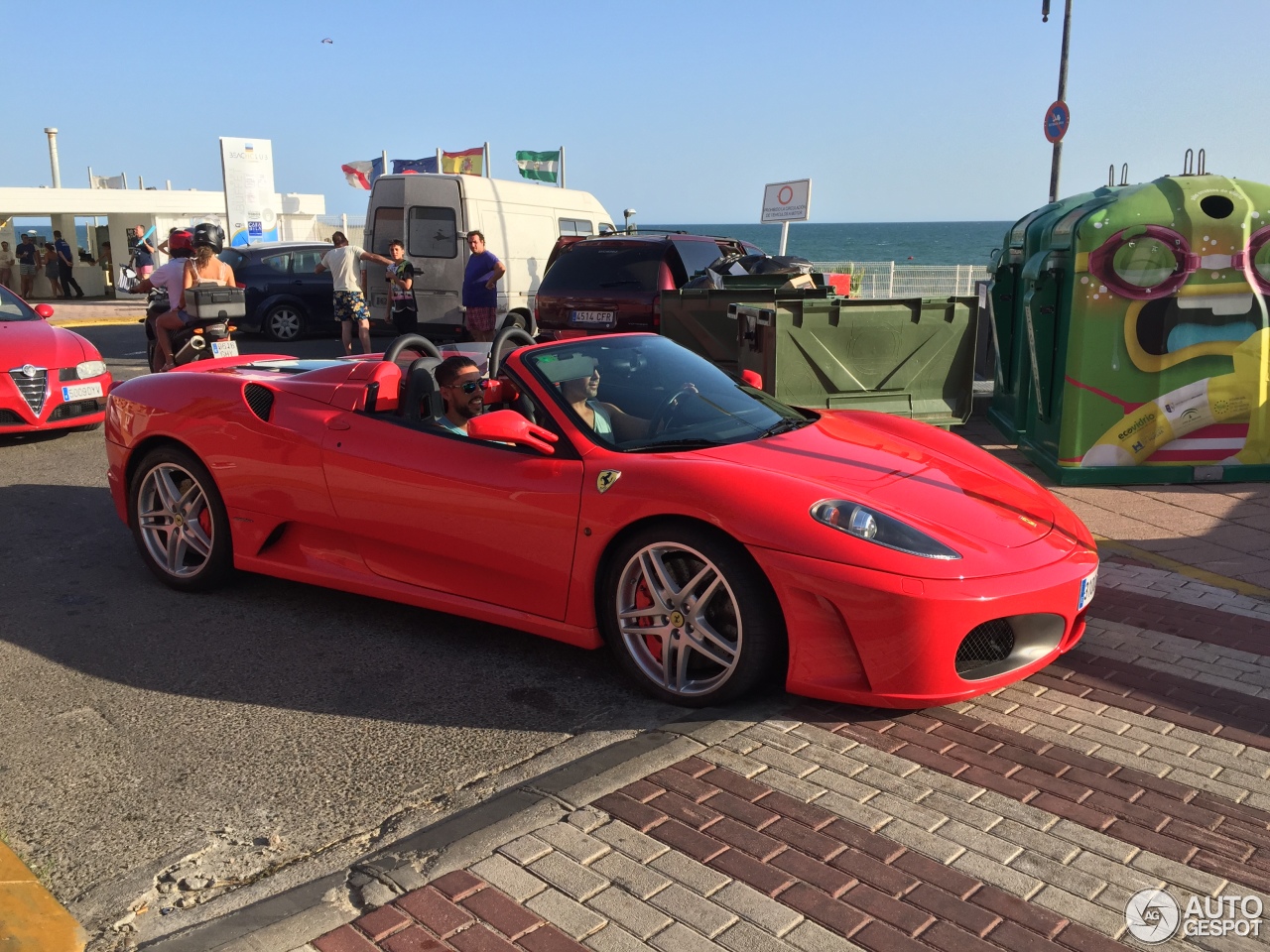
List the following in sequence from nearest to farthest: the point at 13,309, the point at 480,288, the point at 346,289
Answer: the point at 13,309
the point at 480,288
the point at 346,289

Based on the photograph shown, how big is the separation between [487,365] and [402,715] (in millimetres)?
1809

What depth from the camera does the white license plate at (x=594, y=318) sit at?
1102 centimetres

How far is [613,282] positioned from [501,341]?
20.2 ft

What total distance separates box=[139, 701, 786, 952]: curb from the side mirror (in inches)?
45.9

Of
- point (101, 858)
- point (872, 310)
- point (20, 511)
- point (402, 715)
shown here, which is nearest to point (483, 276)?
point (872, 310)

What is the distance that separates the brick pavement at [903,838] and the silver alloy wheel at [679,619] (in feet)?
0.98

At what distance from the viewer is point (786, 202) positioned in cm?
2259

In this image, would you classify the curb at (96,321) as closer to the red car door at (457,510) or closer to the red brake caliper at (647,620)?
the red car door at (457,510)

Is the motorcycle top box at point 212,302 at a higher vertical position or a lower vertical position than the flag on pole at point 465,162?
lower

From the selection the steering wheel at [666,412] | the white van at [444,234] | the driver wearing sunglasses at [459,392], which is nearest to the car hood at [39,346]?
the driver wearing sunglasses at [459,392]

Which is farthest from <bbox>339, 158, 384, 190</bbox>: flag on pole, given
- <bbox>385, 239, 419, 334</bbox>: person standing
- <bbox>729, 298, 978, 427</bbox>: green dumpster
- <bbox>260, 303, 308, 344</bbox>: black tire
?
<bbox>729, 298, 978, 427</bbox>: green dumpster

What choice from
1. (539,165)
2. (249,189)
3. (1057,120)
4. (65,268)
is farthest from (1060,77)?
(65,268)

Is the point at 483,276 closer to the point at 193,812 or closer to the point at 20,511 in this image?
the point at 20,511

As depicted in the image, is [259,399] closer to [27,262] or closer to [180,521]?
[180,521]
